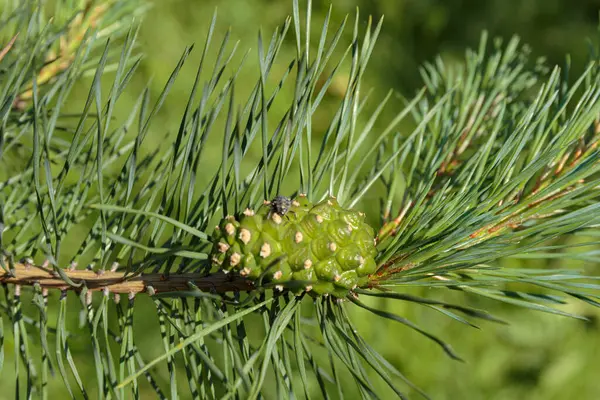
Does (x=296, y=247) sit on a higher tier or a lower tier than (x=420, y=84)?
lower

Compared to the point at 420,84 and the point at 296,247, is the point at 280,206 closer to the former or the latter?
the point at 296,247

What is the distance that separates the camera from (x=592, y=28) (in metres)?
1.85

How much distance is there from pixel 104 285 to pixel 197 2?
1610 mm

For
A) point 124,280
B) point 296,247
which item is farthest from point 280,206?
point 124,280

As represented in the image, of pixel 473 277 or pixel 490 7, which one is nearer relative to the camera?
pixel 473 277

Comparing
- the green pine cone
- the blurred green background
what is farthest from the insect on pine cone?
the blurred green background

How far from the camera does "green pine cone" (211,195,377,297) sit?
376mm

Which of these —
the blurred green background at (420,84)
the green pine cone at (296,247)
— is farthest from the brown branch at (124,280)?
the blurred green background at (420,84)

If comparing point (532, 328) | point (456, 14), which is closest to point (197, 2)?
point (456, 14)

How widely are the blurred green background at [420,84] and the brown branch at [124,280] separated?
0.86m

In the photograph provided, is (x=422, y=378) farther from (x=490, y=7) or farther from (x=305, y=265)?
(x=490, y=7)

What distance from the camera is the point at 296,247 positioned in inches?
14.9

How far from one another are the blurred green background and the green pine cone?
97cm

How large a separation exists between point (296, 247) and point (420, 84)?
154 centimetres
